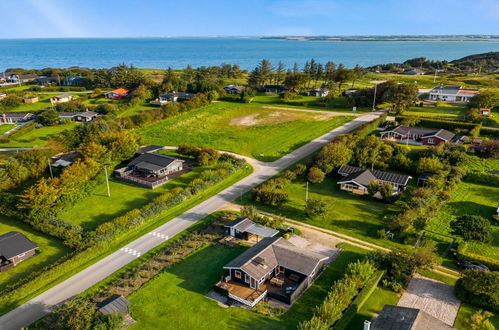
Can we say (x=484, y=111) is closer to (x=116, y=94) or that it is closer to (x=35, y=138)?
(x=35, y=138)

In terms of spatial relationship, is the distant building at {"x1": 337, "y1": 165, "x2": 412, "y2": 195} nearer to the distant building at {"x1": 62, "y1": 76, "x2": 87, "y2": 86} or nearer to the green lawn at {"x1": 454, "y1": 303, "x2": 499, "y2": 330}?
the green lawn at {"x1": 454, "y1": 303, "x2": 499, "y2": 330}

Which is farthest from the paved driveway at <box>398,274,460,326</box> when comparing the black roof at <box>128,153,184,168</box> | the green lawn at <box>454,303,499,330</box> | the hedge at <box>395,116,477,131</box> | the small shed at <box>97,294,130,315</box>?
the hedge at <box>395,116,477,131</box>

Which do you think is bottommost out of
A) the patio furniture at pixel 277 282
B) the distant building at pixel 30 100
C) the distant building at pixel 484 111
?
the patio furniture at pixel 277 282

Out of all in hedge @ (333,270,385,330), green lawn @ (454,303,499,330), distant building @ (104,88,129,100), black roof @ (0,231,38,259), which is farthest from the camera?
distant building @ (104,88,129,100)

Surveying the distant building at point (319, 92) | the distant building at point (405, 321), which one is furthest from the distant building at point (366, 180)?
the distant building at point (319, 92)

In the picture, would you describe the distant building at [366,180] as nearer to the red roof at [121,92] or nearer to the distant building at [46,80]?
the red roof at [121,92]

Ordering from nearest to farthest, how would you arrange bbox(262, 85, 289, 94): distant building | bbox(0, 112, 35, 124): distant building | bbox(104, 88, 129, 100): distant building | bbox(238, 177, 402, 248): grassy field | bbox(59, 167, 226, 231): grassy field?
bbox(238, 177, 402, 248): grassy field < bbox(59, 167, 226, 231): grassy field < bbox(0, 112, 35, 124): distant building < bbox(104, 88, 129, 100): distant building < bbox(262, 85, 289, 94): distant building

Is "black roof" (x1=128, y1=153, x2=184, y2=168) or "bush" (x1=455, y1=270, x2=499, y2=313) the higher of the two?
"black roof" (x1=128, y1=153, x2=184, y2=168)
